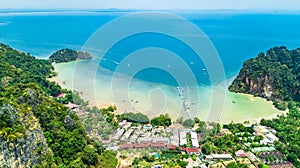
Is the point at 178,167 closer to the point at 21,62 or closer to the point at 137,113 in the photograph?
the point at 137,113

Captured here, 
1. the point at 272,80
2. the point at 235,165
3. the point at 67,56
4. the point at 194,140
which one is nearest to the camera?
the point at 235,165

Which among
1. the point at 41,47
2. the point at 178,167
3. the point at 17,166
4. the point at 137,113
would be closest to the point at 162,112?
the point at 137,113

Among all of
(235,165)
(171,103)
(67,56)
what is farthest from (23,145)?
(67,56)

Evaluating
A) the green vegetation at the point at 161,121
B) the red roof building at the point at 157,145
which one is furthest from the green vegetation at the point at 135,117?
the red roof building at the point at 157,145

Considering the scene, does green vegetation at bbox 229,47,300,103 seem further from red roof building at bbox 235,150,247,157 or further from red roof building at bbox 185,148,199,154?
red roof building at bbox 185,148,199,154

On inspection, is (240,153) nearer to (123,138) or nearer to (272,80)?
(123,138)

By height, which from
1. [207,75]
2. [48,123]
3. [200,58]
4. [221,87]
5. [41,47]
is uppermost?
[41,47]
